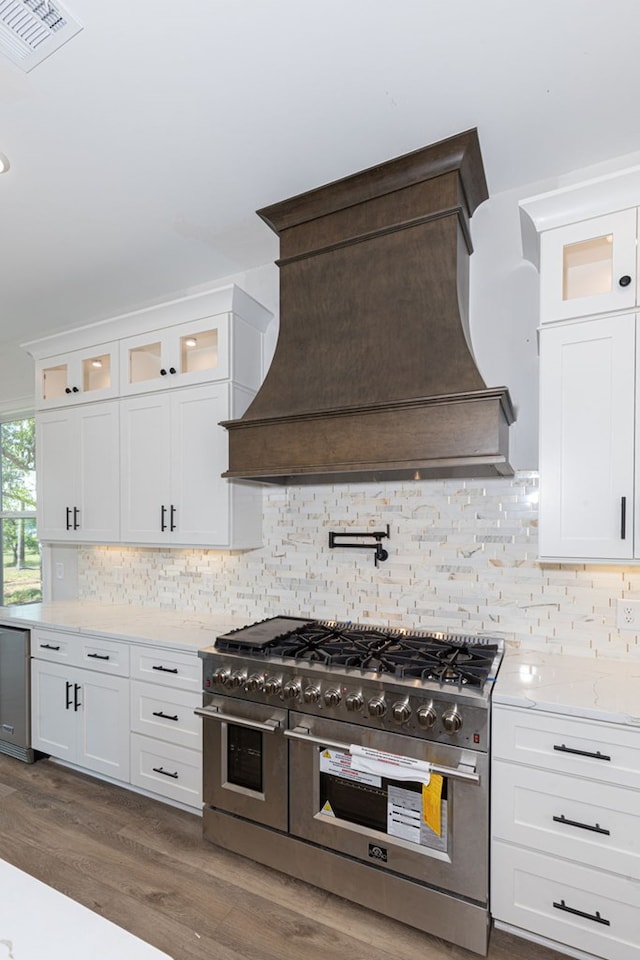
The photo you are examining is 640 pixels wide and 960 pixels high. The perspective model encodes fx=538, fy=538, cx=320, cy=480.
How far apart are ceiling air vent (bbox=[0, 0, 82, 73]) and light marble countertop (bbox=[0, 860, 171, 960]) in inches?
82.5

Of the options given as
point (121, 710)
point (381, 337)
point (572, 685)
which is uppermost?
point (381, 337)

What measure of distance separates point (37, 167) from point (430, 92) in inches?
62.5

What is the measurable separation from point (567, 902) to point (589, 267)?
223cm

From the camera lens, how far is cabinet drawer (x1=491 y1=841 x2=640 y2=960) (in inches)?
65.9

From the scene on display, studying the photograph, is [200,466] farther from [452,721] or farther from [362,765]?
[452,721]

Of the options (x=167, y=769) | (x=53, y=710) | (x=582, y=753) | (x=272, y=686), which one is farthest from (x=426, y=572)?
(x=53, y=710)

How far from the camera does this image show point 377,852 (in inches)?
78.0

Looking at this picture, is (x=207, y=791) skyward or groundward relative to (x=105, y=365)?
groundward

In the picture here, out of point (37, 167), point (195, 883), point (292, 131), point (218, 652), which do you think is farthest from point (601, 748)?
point (37, 167)

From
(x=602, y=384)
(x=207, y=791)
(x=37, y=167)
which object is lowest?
(x=207, y=791)

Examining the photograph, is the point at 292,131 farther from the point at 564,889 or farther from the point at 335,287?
the point at 564,889

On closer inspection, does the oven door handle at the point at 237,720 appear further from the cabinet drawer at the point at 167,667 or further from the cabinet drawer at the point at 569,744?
the cabinet drawer at the point at 569,744

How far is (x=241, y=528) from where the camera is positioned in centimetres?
293

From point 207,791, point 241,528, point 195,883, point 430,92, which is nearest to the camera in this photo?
point 430,92
